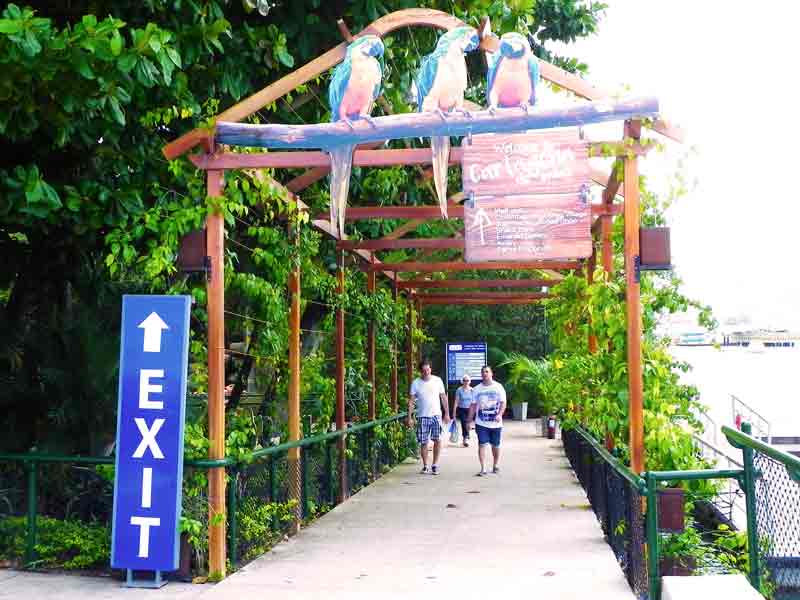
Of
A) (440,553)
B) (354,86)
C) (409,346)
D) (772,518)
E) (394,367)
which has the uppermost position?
(354,86)

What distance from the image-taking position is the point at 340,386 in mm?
11656

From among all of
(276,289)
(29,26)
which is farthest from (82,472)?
(29,26)

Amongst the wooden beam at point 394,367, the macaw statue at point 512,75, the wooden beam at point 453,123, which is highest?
the macaw statue at point 512,75

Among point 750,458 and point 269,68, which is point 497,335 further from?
point 750,458

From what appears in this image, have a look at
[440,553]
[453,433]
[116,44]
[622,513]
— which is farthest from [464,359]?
[116,44]

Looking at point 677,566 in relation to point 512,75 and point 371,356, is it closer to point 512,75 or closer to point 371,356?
point 512,75

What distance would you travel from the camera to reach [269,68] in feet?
26.8

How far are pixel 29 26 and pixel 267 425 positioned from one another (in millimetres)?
5067

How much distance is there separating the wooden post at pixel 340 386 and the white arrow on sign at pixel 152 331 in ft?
16.1

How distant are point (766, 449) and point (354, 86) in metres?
3.78

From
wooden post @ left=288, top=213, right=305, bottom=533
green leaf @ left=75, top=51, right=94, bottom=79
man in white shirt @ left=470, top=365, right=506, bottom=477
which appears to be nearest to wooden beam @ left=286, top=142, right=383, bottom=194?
wooden post @ left=288, top=213, right=305, bottom=533

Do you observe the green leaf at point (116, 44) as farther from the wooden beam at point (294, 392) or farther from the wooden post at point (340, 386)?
the wooden post at point (340, 386)

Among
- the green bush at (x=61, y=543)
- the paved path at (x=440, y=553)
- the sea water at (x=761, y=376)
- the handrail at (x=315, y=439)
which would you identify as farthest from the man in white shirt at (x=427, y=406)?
the sea water at (x=761, y=376)

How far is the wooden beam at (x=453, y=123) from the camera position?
6.51 metres
